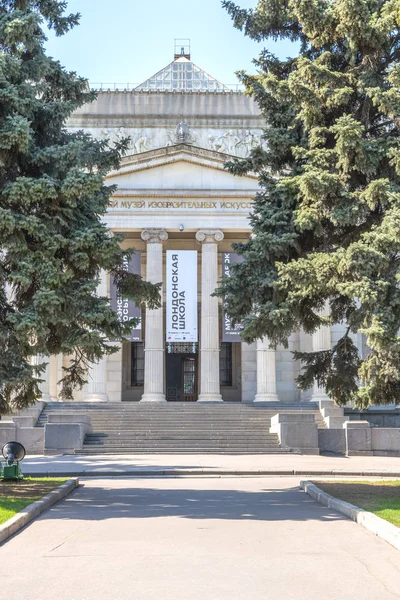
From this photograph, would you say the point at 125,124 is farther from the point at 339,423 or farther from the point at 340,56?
the point at 340,56

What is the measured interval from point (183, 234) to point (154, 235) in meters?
2.31

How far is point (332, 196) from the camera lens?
47.4 ft

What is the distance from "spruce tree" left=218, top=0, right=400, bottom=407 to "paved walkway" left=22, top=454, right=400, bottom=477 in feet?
17.6

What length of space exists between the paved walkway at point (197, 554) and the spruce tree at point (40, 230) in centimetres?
281

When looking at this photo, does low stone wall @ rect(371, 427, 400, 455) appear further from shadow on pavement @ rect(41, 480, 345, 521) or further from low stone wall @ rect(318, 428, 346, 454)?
shadow on pavement @ rect(41, 480, 345, 521)

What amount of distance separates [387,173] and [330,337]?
24.3 metres

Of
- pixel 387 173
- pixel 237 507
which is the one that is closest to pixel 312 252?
pixel 387 173

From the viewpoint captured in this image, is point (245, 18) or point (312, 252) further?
point (245, 18)

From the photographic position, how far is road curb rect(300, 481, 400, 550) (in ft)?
29.9

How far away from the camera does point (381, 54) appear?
584 inches

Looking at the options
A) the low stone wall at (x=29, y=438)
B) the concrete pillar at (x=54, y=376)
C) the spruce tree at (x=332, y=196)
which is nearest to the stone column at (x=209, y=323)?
the concrete pillar at (x=54, y=376)

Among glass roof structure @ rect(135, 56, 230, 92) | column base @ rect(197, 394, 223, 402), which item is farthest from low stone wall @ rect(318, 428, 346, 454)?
glass roof structure @ rect(135, 56, 230, 92)

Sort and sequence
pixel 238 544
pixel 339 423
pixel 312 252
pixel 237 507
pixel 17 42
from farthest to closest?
1. pixel 339 423
2. pixel 312 252
3. pixel 17 42
4. pixel 237 507
5. pixel 238 544

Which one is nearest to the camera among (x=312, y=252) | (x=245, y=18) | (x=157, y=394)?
(x=312, y=252)
